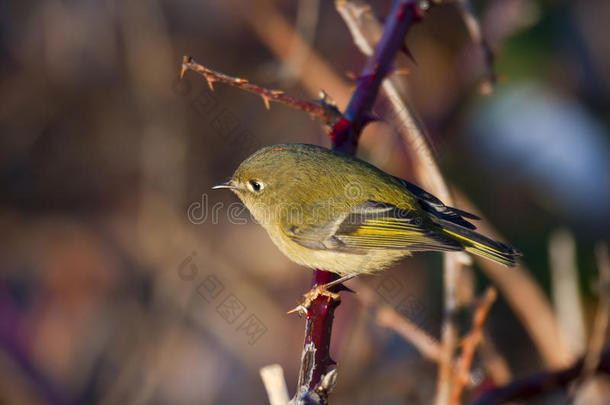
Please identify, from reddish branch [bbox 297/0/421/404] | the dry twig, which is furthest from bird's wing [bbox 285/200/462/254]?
the dry twig

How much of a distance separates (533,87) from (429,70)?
2.25 feet

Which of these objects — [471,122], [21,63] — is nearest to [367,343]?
[471,122]

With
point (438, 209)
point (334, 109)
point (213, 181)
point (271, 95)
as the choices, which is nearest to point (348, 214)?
point (438, 209)

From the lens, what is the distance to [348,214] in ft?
7.88

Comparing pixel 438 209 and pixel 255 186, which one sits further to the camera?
pixel 255 186

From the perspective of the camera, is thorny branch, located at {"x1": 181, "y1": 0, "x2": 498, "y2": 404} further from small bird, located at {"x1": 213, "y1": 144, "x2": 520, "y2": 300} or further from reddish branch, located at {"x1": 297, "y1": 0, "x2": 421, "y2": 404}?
small bird, located at {"x1": 213, "y1": 144, "x2": 520, "y2": 300}

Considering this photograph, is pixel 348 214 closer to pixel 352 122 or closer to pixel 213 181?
pixel 352 122

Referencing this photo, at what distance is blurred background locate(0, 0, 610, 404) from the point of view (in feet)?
11.9

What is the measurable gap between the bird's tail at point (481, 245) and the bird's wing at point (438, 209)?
0.10 ft

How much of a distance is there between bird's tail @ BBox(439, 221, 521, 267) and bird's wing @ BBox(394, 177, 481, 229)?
3 centimetres

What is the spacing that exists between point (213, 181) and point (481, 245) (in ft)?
8.68

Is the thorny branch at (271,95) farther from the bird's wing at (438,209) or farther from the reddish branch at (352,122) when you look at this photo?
the bird's wing at (438,209)

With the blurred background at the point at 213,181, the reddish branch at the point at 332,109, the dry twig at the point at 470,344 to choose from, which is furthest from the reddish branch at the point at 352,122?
the blurred background at the point at 213,181

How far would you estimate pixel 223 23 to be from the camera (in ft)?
15.1
